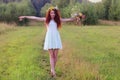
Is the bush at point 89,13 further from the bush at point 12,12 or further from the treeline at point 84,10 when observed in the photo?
the bush at point 12,12

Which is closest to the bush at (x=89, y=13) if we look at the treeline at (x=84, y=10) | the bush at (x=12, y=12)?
the treeline at (x=84, y=10)

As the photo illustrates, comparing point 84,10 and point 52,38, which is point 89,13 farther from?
point 52,38

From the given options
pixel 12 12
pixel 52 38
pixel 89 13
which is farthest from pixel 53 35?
pixel 12 12

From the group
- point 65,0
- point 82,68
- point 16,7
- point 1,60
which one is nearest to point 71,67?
point 82,68

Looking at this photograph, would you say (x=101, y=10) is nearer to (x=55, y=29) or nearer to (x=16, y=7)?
(x=16, y=7)

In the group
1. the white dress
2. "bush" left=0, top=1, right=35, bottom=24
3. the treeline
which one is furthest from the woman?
"bush" left=0, top=1, right=35, bottom=24

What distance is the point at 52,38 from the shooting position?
39.3 ft

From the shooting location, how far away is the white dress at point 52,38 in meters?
11.9

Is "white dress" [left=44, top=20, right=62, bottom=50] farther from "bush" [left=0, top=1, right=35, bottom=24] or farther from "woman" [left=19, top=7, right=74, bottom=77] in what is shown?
"bush" [left=0, top=1, right=35, bottom=24]

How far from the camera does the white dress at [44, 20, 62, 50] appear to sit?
11.9m

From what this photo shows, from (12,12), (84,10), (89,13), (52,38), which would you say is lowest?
(89,13)

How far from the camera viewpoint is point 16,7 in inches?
3250

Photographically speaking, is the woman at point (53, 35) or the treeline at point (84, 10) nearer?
the woman at point (53, 35)

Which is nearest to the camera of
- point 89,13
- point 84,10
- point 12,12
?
point 89,13
